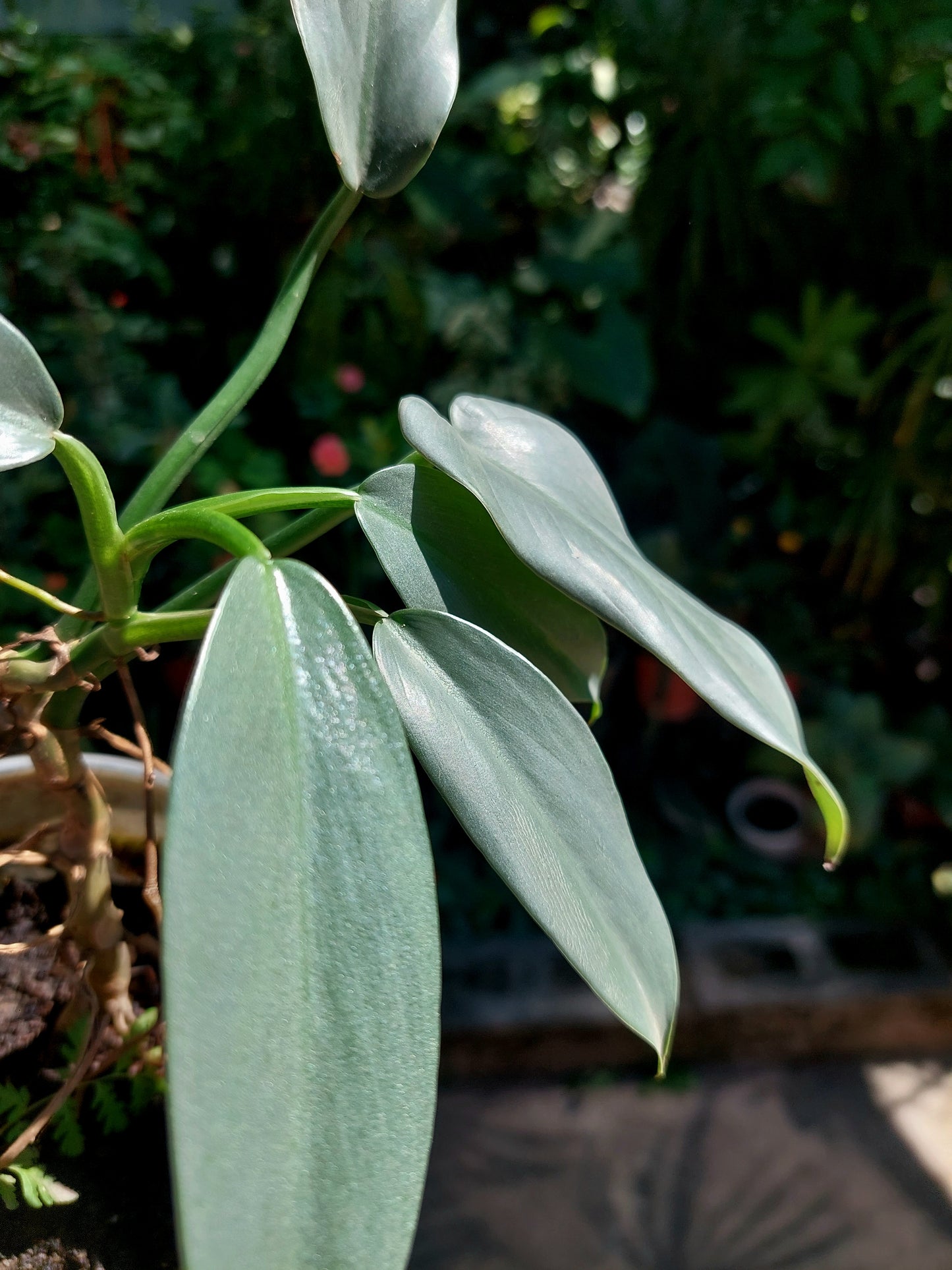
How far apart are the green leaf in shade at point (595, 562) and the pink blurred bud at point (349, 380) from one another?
1039mm

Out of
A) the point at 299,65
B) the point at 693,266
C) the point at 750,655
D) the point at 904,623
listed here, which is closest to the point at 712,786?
the point at 904,623

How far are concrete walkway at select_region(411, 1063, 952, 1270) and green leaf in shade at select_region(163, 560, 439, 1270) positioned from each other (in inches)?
45.8

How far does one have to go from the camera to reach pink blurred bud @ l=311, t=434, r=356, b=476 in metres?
1.45

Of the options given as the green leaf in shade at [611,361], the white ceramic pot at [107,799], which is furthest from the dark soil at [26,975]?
the green leaf in shade at [611,361]

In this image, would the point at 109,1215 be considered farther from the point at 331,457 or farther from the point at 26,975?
the point at 331,457

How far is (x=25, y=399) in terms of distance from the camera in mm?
438

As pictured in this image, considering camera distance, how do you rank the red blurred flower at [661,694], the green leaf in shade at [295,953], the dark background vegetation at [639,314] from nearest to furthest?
the green leaf in shade at [295,953], the dark background vegetation at [639,314], the red blurred flower at [661,694]

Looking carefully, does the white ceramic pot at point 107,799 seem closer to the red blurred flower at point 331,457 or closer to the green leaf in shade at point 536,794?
the green leaf in shade at point 536,794

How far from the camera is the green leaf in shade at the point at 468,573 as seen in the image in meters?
0.47

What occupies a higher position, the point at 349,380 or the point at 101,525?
the point at 101,525

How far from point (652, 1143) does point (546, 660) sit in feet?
3.83

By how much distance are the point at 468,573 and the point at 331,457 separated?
100 cm

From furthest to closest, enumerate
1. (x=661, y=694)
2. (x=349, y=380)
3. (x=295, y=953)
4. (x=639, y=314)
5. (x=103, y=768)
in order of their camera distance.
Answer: (x=639, y=314)
(x=661, y=694)
(x=349, y=380)
(x=103, y=768)
(x=295, y=953)

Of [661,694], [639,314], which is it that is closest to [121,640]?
[661,694]
